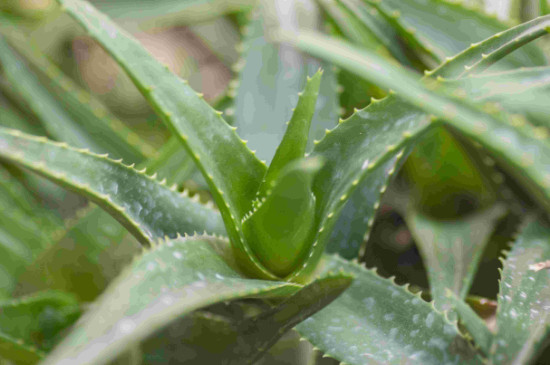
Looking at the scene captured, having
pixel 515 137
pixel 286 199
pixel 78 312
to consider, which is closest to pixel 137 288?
pixel 286 199

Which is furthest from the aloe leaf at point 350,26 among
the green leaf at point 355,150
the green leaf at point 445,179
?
the green leaf at point 355,150

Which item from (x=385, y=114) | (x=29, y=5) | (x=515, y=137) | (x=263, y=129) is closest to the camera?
(x=515, y=137)

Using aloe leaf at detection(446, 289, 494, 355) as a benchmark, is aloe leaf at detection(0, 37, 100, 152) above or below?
above

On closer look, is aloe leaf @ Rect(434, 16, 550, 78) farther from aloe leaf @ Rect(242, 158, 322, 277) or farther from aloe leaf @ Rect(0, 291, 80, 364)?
aloe leaf @ Rect(0, 291, 80, 364)

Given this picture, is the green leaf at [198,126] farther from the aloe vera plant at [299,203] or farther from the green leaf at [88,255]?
the green leaf at [88,255]

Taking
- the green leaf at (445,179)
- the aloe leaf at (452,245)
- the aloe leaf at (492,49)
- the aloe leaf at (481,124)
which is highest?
the aloe leaf at (492,49)

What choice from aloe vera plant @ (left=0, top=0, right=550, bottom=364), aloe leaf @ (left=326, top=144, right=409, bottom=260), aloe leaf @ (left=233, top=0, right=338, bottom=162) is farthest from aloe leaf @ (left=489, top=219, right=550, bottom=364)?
aloe leaf @ (left=233, top=0, right=338, bottom=162)

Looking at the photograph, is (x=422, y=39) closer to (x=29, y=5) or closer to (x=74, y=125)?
(x=74, y=125)
